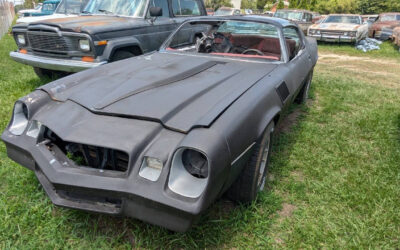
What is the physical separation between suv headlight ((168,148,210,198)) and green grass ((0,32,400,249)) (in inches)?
22.0

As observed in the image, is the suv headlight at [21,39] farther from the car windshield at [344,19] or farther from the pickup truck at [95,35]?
the car windshield at [344,19]

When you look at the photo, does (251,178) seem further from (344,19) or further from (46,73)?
(344,19)

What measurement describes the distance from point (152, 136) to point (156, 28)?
12.6 feet

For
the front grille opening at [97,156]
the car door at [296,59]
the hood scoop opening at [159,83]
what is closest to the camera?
the front grille opening at [97,156]

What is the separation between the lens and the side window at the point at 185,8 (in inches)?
227

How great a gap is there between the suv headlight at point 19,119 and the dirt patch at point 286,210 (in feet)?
6.69

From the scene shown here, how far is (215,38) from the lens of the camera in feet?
12.4

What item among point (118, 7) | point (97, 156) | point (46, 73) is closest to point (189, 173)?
point (97, 156)

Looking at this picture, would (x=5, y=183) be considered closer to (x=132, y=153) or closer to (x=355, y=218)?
(x=132, y=153)

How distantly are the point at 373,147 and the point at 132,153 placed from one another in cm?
295

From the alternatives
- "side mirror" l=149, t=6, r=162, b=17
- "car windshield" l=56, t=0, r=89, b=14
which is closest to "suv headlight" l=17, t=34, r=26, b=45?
"side mirror" l=149, t=6, r=162, b=17

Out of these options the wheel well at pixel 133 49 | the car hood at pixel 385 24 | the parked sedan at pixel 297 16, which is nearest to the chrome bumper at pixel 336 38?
the parked sedan at pixel 297 16

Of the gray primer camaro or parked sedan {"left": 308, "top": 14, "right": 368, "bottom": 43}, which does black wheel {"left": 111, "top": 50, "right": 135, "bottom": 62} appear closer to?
the gray primer camaro

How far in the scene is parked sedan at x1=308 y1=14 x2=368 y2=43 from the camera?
453 inches
